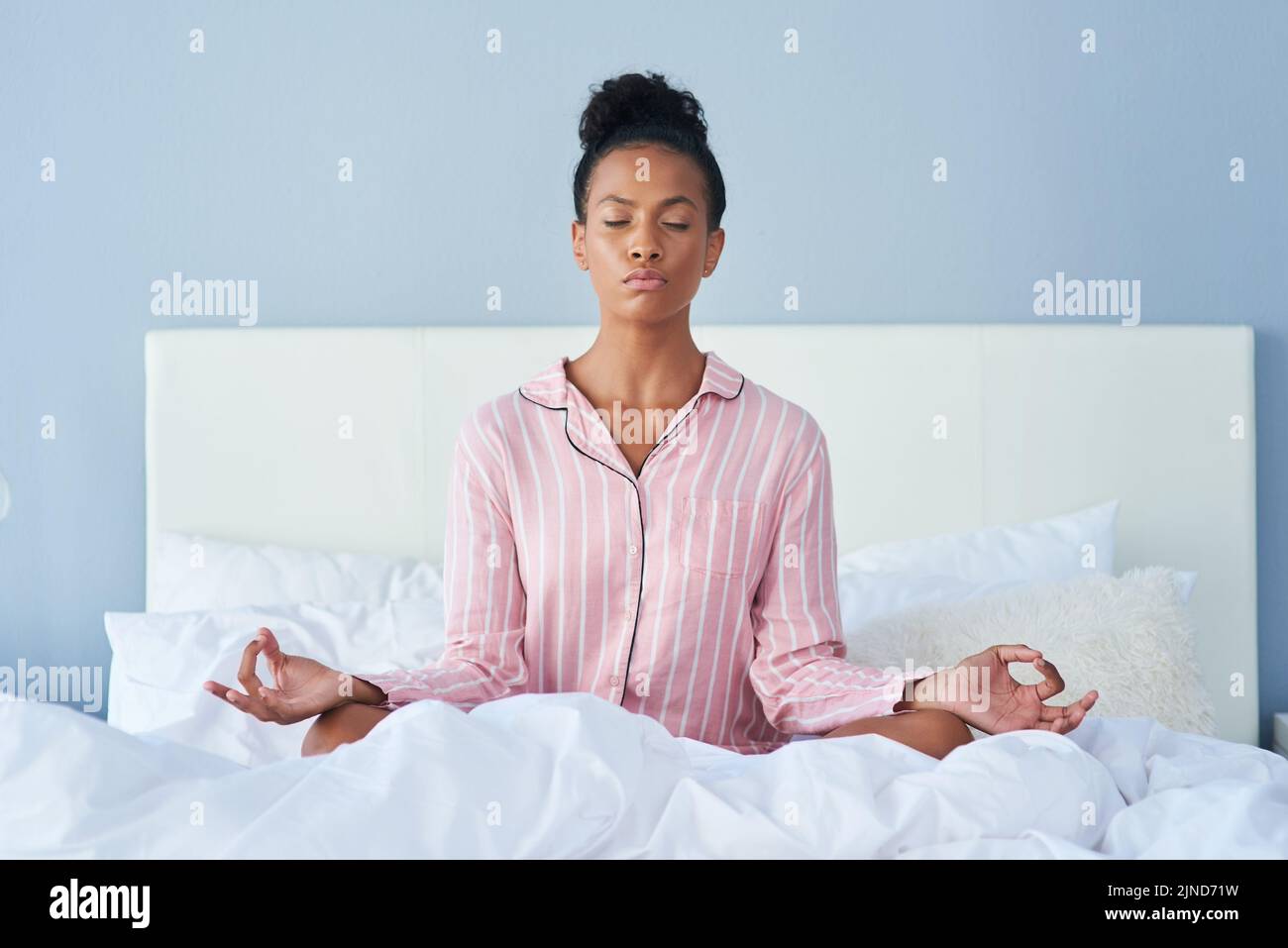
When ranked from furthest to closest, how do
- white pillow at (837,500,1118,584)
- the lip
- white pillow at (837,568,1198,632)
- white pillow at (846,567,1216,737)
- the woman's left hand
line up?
1. white pillow at (837,500,1118,584)
2. white pillow at (837,568,1198,632)
3. white pillow at (846,567,1216,737)
4. the lip
5. the woman's left hand

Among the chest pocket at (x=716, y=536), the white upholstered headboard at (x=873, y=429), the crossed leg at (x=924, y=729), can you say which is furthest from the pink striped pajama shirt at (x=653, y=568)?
the white upholstered headboard at (x=873, y=429)

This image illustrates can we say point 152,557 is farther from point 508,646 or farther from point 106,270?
point 508,646

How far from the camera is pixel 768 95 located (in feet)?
7.11

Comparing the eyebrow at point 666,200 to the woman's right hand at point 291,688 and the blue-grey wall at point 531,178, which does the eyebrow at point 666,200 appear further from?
the blue-grey wall at point 531,178

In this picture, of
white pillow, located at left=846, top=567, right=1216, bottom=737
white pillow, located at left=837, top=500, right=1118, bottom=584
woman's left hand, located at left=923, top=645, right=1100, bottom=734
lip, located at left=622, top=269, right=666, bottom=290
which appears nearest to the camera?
woman's left hand, located at left=923, top=645, right=1100, bottom=734

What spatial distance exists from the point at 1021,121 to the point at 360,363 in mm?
1173

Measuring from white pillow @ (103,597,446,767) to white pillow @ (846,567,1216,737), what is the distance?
0.60 meters

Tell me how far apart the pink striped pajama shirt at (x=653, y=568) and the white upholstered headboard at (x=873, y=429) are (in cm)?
67

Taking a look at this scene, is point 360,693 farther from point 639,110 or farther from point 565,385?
point 639,110

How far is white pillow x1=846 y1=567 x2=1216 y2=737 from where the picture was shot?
1.62m

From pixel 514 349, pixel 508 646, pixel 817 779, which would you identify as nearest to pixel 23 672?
pixel 514 349

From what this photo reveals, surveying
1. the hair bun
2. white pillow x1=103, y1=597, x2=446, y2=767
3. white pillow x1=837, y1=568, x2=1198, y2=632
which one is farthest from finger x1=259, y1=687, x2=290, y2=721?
white pillow x1=837, y1=568, x2=1198, y2=632

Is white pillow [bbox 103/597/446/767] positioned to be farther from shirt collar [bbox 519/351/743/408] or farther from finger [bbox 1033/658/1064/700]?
finger [bbox 1033/658/1064/700]

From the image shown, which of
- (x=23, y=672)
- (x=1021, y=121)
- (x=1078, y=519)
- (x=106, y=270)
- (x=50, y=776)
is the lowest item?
(x=23, y=672)
